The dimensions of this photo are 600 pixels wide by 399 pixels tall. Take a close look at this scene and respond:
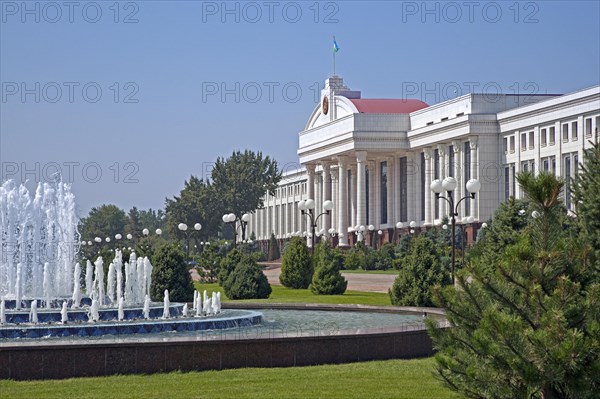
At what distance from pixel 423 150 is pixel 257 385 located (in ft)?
200

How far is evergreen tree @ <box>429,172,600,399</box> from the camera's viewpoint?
780cm

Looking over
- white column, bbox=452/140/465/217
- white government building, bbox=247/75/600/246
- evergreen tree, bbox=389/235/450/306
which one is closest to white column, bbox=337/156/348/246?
white government building, bbox=247/75/600/246

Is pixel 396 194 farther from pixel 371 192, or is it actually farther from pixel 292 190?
pixel 292 190

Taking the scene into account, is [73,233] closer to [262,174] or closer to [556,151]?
[556,151]

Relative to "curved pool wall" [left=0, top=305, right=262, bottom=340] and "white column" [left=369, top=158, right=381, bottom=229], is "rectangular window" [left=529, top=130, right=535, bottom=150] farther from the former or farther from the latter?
"curved pool wall" [left=0, top=305, right=262, bottom=340]

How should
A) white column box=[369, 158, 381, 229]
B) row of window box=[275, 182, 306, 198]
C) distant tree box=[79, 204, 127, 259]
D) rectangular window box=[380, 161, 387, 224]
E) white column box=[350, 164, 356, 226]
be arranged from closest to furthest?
rectangular window box=[380, 161, 387, 224]
white column box=[369, 158, 381, 229]
white column box=[350, 164, 356, 226]
row of window box=[275, 182, 306, 198]
distant tree box=[79, 204, 127, 259]

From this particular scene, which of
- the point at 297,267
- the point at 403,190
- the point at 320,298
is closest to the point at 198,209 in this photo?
the point at 403,190

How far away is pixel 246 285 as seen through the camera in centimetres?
2806

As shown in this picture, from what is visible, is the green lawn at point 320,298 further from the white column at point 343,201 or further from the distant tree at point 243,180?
the distant tree at point 243,180

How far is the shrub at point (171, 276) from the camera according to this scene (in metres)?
25.8

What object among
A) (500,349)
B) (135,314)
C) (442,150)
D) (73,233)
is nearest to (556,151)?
(442,150)

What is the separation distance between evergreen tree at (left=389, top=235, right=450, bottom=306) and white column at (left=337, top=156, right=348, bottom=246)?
2206 inches

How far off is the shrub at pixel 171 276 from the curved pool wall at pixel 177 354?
1309 centimetres

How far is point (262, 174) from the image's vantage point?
89.4 meters
